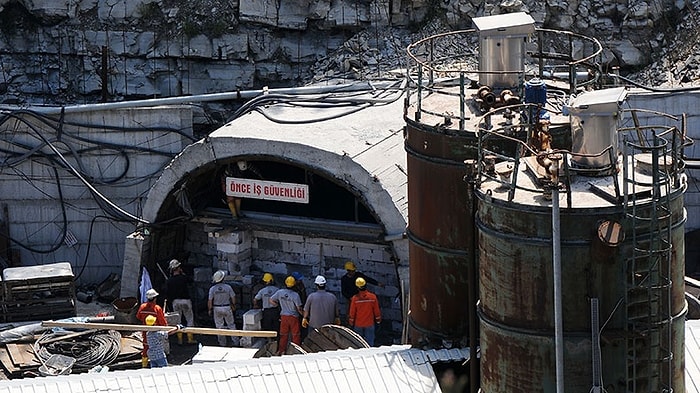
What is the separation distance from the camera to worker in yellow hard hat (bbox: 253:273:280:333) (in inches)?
1039

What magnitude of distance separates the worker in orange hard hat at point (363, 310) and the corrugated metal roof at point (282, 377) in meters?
6.56

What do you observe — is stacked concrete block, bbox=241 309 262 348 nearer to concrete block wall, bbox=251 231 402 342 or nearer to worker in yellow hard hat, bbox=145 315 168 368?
concrete block wall, bbox=251 231 402 342

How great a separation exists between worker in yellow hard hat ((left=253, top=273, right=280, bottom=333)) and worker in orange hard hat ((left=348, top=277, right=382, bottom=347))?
140 cm

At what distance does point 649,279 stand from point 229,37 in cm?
2131

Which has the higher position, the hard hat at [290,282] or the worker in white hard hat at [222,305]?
the hard hat at [290,282]

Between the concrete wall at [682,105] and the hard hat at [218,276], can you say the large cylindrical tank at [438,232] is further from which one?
the concrete wall at [682,105]

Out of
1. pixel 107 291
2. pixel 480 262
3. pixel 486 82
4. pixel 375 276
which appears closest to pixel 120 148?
pixel 107 291

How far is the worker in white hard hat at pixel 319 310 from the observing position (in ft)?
84.5

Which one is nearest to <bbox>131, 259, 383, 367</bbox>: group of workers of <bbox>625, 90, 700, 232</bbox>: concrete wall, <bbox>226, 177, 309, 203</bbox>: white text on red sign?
<bbox>226, 177, 309, 203</bbox>: white text on red sign

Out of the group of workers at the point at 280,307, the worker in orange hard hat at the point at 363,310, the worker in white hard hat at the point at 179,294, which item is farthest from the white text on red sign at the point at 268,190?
the worker in orange hard hat at the point at 363,310

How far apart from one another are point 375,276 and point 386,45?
26.9 feet

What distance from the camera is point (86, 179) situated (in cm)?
3098

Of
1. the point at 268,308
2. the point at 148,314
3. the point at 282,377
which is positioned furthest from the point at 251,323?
the point at 282,377

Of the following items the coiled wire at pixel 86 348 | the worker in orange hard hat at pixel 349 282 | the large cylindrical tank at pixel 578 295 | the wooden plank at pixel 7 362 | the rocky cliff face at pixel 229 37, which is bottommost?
the wooden plank at pixel 7 362
